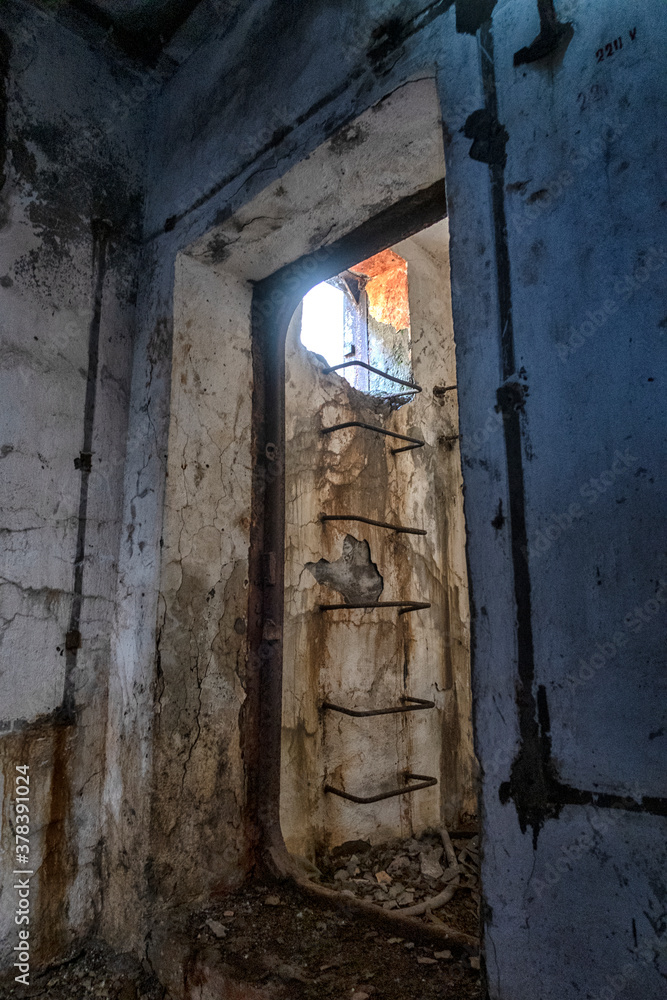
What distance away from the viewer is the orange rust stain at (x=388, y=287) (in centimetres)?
382

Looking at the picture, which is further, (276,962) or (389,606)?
(389,606)

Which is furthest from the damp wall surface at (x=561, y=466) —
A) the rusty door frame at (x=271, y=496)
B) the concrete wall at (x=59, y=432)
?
the concrete wall at (x=59, y=432)

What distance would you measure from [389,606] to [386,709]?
497 mm

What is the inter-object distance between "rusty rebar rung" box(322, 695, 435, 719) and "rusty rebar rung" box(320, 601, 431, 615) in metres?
0.43

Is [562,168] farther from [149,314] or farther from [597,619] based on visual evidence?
[149,314]

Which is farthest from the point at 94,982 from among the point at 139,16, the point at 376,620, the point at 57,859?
the point at 139,16

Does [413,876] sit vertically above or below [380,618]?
below

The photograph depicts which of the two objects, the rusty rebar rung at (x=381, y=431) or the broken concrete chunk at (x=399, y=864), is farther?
the rusty rebar rung at (x=381, y=431)

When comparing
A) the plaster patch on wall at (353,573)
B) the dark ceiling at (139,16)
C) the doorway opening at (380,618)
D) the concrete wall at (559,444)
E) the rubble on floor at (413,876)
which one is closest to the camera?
the concrete wall at (559,444)

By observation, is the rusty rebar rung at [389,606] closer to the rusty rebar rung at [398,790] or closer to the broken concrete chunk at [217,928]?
the rusty rebar rung at [398,790]

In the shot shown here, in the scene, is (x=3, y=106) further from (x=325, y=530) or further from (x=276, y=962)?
(x=276, y=962)

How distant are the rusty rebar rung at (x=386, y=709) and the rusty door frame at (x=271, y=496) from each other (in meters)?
0.73

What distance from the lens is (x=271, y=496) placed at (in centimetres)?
224

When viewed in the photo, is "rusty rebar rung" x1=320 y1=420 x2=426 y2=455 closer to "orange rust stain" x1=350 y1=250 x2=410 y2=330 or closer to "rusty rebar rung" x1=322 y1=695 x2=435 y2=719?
"orange rust stain" x1=350 y1=250 x2=410 y2=330
